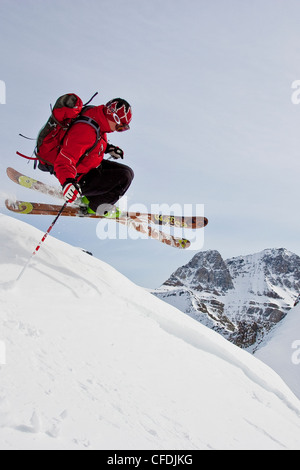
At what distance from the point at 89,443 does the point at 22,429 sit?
390 millimetres

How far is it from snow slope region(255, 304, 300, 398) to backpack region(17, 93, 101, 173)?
47.1ft

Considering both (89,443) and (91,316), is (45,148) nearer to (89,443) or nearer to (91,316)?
(91,316)

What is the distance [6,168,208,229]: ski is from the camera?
847cm

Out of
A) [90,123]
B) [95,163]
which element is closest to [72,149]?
[90,123]

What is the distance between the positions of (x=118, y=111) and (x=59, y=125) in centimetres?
97

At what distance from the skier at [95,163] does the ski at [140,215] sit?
1569 mm

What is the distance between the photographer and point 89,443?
1949 millimetres

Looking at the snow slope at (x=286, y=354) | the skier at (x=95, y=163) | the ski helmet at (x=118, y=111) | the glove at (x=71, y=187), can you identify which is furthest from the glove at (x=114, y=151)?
the snow slope at (x=286, y=354)

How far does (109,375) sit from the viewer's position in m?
2.91

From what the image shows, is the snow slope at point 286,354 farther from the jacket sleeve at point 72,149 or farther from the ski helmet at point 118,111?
the jacket sleeve at point 72,149

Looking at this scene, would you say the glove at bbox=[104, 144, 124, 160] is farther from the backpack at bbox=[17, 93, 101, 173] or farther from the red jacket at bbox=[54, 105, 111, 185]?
the backpack at bbox=[17, 93, 101, 173]

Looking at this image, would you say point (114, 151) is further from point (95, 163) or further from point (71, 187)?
point (71, 187)

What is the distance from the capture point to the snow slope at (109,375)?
2.11 m

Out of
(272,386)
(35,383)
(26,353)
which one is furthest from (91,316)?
(272,386)
